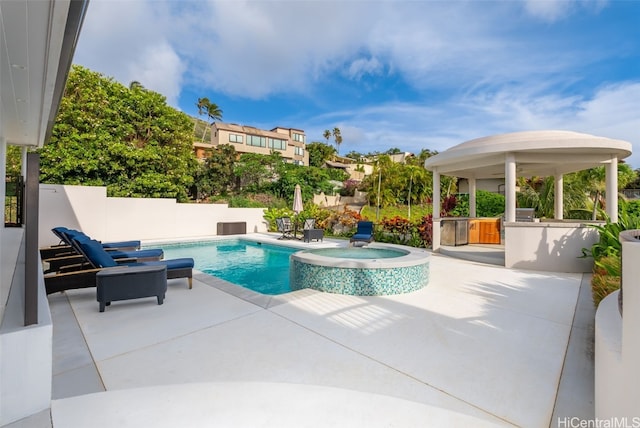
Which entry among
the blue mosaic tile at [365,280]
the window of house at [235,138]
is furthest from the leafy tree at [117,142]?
the window of house at [235,138]

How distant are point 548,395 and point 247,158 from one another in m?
28.5

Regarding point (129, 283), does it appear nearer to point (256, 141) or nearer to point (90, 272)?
point (90, 272)

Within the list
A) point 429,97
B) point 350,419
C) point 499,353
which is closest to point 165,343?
point 350,419

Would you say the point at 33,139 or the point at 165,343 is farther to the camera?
the point at 33,139

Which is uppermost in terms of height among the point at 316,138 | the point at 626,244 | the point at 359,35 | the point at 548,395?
the point at 316,138

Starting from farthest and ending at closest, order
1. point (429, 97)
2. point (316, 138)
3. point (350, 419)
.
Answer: point (316, 138) → point (429, 97) → point (350, 419)

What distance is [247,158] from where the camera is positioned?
28.8 m

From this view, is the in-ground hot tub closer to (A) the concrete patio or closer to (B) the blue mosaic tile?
(B) the blue mosaic tile

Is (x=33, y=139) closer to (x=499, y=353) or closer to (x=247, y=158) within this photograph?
(x=499, y=353)

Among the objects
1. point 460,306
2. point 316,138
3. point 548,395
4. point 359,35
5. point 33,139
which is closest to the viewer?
point 548,395

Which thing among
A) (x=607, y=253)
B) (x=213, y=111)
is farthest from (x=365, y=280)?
(x=213, y=111)

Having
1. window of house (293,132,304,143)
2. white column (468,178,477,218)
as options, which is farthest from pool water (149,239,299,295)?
window of house (293,132,304,143)

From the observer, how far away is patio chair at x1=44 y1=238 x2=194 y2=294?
193 inches

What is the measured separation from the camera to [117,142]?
18672mm
